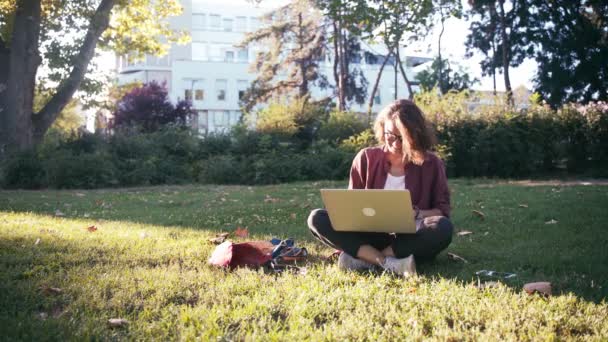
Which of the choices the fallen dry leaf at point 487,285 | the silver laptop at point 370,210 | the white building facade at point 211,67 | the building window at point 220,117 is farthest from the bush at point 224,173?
the building window at point 220,117

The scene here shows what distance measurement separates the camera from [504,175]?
16.0m

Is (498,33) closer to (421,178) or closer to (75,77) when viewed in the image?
(75,77)

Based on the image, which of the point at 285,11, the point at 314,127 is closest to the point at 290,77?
the point at 285,11

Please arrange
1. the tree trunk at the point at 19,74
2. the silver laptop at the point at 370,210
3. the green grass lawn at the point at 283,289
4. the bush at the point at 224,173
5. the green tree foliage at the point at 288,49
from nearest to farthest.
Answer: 1. the green grass lawn at the point at 283,289
2. the silver laptop at the point at 370,210
3. the bush at the point at 224,173
4. the tree trunk at the point at 19,74
5. the green tree foliage at the point at 288,49

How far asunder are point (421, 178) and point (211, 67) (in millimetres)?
55506

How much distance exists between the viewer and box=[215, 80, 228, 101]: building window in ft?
194

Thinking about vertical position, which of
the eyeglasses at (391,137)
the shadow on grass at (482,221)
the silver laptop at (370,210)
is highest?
the eyeglasses at (391,137)

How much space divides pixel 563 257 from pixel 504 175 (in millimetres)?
11781

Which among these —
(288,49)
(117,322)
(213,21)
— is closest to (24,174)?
(117,322)

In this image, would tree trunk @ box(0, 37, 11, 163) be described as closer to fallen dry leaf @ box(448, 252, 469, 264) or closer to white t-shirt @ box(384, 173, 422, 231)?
white t-shirt @ box(384, 173, 422, 231)

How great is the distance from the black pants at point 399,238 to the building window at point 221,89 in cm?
5555

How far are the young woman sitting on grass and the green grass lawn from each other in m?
0.18

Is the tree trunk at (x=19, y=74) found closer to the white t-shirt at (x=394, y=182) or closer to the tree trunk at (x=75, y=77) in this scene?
the tree trunk at (x=75, y=77)

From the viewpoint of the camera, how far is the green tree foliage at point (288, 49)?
120 ft
